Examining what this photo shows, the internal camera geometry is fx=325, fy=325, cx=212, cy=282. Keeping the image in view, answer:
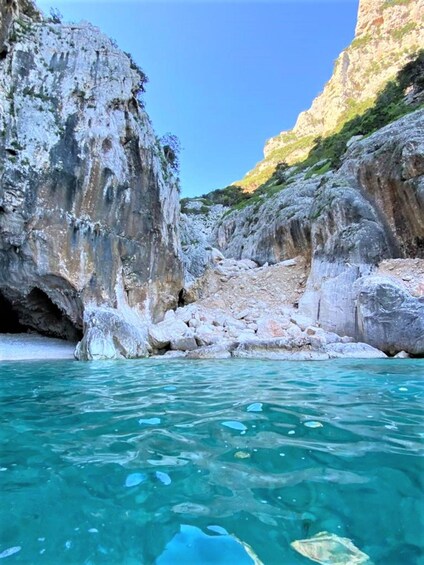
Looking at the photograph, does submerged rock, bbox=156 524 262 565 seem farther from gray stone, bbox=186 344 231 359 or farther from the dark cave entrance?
the dark cave entrance

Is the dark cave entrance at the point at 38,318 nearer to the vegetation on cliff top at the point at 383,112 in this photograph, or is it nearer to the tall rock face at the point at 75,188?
the tall rock face at the point at 75,188

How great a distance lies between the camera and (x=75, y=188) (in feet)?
42.7

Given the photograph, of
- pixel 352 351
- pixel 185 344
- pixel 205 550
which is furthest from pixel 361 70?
pixel 205 550

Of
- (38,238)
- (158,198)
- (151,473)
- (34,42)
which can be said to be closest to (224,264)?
(158,198)

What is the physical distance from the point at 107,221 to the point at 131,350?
5.68 metres

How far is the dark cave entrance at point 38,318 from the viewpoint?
1420 centimetres

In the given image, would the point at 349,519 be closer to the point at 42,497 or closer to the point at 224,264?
the point at 42,497

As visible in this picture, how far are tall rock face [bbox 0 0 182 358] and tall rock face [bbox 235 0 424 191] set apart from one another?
154ft

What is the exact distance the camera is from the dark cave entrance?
46.6 feet

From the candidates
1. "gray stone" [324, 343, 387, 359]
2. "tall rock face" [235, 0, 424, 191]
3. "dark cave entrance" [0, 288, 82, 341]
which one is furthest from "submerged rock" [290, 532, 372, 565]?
"tall rock face" [235, 0, 424, 191]

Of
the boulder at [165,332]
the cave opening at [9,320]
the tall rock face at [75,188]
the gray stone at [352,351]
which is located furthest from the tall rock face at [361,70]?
the gray stone at [352,351]

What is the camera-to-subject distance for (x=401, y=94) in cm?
2748

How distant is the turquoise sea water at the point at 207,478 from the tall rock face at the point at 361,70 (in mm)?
59053

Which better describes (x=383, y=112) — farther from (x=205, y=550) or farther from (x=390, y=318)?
(x=205, y=550)
